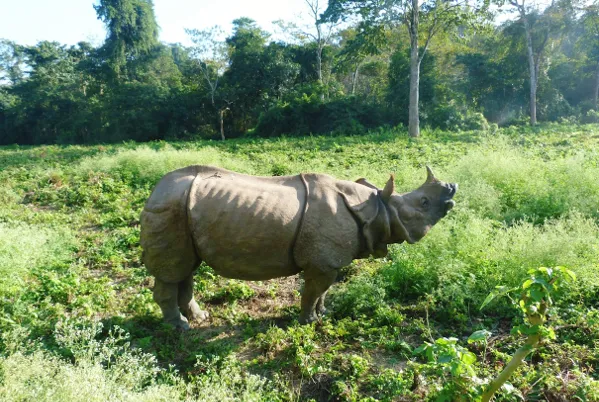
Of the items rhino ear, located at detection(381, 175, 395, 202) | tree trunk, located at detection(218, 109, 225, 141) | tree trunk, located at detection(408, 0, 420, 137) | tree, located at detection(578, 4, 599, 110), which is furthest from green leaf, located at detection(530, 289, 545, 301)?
tree, located at detection(578, 4, 599, 110)

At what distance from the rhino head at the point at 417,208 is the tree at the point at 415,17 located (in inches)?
639

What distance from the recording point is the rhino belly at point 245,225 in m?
4.24

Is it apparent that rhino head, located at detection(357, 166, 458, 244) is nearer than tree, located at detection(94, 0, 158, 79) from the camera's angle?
Yes

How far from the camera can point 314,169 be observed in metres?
12.3

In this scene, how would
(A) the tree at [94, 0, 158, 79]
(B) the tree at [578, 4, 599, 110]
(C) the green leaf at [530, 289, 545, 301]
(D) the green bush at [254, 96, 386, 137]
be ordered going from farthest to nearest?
(A) the tree at [94, 0, 158, 79]
(B) the tree at [578, 4, 599, 110]
(D) the green bush at [254, 96, 386, 137]
(C) the green leaf at [530, 289, 545, 301]

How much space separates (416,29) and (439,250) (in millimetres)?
16150

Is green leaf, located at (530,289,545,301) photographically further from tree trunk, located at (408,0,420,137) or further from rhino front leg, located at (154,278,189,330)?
tree trunk, located at (408,0,420,137)

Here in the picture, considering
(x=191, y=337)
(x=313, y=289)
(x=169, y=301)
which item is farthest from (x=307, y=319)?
(x=169, y=301)

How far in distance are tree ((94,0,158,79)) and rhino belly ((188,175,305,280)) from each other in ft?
111

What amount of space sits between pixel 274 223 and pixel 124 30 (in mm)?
36915

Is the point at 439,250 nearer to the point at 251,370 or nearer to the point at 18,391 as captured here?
the point at 251,370

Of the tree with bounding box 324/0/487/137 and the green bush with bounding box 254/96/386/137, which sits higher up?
the tree with bounding box 324/0/487/137

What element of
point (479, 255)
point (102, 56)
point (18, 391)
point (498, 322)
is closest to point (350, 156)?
point (479, 255)

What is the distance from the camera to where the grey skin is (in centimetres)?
426
